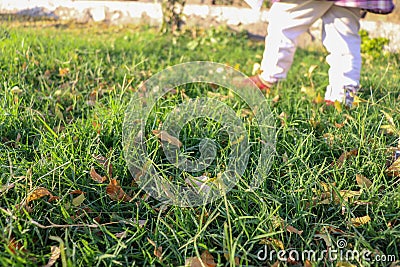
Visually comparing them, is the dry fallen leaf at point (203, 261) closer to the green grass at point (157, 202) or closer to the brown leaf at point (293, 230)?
the green grass at point (157, 202)

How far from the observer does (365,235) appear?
1237mm

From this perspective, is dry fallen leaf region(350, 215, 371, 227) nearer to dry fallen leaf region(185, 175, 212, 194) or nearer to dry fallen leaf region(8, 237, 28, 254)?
dry fallen leaf region(185, 175, 212, 194)

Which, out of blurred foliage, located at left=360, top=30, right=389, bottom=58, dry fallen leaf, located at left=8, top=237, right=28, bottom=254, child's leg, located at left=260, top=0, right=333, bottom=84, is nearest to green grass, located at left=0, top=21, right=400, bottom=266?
dry fallen leaf, located at left=8, top=237, right=28, bottom=254

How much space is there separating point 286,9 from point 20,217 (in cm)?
182

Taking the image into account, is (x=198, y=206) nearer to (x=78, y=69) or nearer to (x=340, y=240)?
(x=340, y=240)

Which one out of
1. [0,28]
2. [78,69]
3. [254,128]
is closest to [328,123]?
[254,128]

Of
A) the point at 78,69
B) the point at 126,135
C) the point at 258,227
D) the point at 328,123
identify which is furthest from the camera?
the point at 78,69

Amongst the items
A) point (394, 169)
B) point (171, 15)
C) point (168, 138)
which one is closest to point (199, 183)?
point (168, 138)

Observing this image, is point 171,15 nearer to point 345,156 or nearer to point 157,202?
point 345,156

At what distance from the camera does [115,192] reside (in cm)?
137

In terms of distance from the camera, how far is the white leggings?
2.29 m

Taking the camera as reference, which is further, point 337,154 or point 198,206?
point 337,154

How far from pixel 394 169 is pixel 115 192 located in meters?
1.01

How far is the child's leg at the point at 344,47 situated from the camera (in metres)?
2.29
